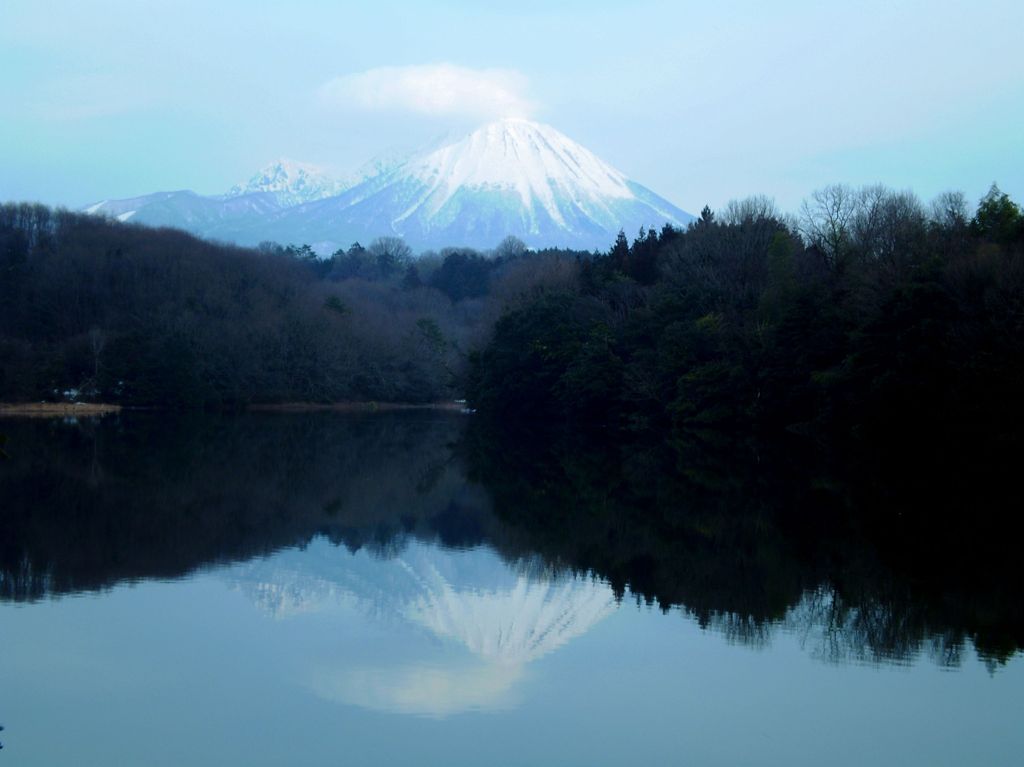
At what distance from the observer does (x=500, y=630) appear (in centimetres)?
1112

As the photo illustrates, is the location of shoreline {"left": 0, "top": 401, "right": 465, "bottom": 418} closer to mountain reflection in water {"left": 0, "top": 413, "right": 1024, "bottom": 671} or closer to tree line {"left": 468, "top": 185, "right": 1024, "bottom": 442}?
tree line {"left": 468, "top": 185, "right": 1024, "bottom": 442}

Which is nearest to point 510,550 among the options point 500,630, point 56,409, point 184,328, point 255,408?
point 500,630

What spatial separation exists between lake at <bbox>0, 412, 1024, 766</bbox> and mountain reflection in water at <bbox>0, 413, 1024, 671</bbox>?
2.5 inches

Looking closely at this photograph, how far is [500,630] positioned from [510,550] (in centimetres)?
471

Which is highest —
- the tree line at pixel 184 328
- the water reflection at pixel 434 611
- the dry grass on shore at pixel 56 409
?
the tree line at pixel 184 328

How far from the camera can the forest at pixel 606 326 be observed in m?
30.2

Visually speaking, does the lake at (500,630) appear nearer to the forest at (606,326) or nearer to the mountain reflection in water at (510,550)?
the mountain reflection in water at (510,550)

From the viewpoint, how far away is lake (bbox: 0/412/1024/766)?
7980 mm

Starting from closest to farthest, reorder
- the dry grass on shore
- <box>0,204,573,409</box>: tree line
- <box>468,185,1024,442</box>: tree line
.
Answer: <box>468,185,1024,442</box>: tree line, the dry grass on shore, <box>0,204,573,409</box>: tree line

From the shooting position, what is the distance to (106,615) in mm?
11352

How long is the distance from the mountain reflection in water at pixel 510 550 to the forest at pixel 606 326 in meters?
6.17

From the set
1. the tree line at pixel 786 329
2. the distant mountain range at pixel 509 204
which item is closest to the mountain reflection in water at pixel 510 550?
the tree line at pixel 786 329

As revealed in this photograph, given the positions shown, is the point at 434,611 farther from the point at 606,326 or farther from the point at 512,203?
the point at 512,203

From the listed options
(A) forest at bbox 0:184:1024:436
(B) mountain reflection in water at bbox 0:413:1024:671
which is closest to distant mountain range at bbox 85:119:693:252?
(A) forest at bbox 0:184:1024:436
